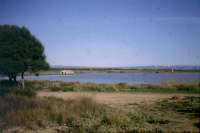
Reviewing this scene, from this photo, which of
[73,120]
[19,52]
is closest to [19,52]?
[19,52]

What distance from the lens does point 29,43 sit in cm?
3591

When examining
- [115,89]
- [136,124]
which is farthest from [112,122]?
[115,89]

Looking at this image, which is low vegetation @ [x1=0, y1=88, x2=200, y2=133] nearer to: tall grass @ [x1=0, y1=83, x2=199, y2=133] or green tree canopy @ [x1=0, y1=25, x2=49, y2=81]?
tall grass @ [x1=0, y1=83, x2=199, y2=133]

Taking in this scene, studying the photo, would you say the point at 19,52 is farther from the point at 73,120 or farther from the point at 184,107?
the point at 73,120

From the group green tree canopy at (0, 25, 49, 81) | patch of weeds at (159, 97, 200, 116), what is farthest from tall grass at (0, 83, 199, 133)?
green tree canopy at (0, 25, 49, 81)

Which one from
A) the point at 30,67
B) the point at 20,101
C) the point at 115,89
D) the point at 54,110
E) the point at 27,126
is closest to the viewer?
the point at 27,126

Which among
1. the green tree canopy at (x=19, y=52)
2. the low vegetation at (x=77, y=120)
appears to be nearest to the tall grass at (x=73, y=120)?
the low vegetation at (x=77, y=120)

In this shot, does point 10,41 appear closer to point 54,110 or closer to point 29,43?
point 29,43

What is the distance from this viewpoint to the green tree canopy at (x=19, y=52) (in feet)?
108

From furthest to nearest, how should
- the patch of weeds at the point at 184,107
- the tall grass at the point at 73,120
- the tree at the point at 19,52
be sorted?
1. the tree at the point at 19,52
2. the patch of weeds at the point at 184,107
3. the tall grass at the point at 73,120

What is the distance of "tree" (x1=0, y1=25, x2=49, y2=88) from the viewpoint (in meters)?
33.0

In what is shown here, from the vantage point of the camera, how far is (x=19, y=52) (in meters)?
34.1

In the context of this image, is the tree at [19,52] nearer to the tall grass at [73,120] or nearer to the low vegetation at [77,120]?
the low vegetation at [77,120]

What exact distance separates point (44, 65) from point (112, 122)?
27.6 metres
